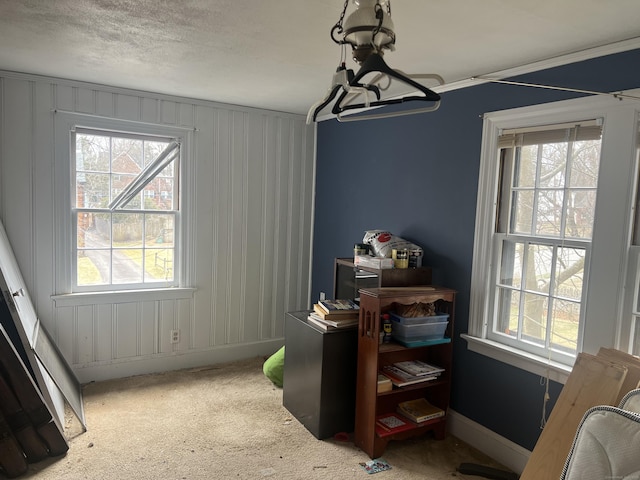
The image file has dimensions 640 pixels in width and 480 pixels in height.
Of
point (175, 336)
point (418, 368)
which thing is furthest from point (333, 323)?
point (175, 336)

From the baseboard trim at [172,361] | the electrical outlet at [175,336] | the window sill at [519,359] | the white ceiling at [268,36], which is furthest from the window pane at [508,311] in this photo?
the electrical outlet at [175,336]

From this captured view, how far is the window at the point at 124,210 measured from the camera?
11.7 feet

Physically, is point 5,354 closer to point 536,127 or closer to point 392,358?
point 392,358

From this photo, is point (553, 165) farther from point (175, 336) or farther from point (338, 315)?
point (175, 336)

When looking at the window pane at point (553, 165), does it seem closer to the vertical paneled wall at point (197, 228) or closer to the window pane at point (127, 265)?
the vertical paneled wall at point (197, 228)

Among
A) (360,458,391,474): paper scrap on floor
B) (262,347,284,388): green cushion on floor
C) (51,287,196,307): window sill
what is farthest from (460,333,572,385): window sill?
(51,287,196,307): window sill

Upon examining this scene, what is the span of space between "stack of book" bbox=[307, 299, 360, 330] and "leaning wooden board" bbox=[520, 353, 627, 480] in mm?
1233

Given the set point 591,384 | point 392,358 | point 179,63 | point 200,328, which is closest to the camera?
point 591,384

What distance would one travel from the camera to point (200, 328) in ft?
13.4

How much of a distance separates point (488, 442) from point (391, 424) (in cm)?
60

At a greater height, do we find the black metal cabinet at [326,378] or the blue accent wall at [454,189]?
the blue accent wall at [454,189]

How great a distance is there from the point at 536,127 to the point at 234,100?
2.38 metres

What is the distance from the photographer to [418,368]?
291 centimetres

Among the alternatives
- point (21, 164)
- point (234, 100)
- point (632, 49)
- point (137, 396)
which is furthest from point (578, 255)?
point (21, 164)
